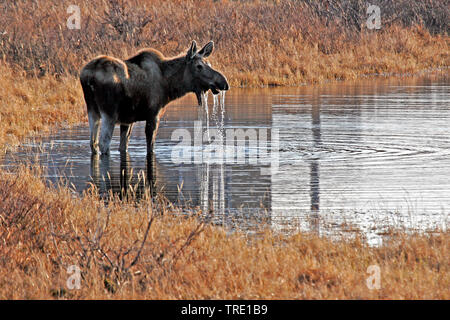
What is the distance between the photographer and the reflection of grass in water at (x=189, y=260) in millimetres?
7191

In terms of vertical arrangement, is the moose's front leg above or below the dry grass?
below

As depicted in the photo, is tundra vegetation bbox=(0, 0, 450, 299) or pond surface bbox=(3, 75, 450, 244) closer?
tundra vegetation bbox=(0, 0, 450, 299)

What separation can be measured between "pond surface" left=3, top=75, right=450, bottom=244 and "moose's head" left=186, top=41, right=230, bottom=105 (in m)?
1.09

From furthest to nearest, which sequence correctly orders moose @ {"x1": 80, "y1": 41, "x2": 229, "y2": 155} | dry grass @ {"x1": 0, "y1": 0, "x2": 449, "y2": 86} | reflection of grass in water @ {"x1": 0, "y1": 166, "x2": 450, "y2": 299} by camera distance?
dry grass @ {"x1": 0, "y1": 0, "x2": 449, "y2": 86} < moose @ {"x1": 80, "y1": 41, "x2": 229, "y2": 155} < reflection of grass in water @ {"x1": 0, "y1": 166, "x2": 450, "y2": 299}

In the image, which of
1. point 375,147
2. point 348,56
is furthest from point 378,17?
point 375,147

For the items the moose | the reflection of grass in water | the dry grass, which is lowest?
the reflection of grass in water

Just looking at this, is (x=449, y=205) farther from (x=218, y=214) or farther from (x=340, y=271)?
(x=340, y=271)

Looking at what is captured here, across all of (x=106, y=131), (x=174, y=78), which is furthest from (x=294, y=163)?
(x=106, y=131)

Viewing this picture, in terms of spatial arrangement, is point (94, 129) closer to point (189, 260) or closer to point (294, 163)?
point (294, 163)

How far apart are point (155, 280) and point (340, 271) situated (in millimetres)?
1585

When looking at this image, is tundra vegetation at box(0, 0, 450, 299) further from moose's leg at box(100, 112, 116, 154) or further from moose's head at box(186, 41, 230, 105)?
moose's head at box(186, 41, 230, 105)

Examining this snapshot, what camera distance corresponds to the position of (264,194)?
11.5 m

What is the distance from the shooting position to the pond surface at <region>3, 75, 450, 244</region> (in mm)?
10391

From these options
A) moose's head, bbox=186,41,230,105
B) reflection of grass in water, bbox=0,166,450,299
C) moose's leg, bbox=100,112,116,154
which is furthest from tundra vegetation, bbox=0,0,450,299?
moose's head, bbox=186,41,230,105
